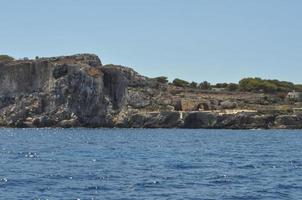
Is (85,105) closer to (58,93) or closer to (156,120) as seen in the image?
(58,93)

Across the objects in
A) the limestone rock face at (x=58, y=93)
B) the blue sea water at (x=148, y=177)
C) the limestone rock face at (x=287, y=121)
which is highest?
the limestone rock face at (x=58, y=93)

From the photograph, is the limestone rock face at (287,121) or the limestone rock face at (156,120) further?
the limestone rock face at (287,121)

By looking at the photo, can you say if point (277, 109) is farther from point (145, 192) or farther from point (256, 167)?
point (145, 192)

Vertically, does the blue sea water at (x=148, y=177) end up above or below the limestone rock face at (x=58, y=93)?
below

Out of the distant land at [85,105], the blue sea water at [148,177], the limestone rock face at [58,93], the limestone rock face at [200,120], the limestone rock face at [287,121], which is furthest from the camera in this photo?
the limestone rock face at [287,121]

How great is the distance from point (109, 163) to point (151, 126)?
103805 mm

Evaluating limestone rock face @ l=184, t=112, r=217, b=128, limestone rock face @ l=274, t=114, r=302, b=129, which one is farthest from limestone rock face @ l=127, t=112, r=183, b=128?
limestone rock face @ l=274, t=114, r=302, b=129

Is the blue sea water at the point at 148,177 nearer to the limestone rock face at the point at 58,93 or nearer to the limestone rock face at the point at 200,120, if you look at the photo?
the limestone rock face at the point at 58,93

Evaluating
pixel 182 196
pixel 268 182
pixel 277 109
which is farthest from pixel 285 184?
pixel 277 109

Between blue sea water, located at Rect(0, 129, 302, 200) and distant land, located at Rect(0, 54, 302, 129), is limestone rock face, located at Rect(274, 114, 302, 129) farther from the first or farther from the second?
blue sea water, located at Rect(0, 129, 302, 200)

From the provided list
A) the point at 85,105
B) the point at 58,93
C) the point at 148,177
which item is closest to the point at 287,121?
the point at 85,105

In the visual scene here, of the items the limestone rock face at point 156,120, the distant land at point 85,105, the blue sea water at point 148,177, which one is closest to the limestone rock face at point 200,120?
the distant land at point 85,105

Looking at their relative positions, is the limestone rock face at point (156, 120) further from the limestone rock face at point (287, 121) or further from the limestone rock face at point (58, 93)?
the limestone rock face at point (287, 121)

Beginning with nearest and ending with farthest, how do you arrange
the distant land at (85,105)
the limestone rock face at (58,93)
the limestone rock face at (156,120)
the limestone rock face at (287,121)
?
the limestone rock face at (58,93) < the distant land at (85,105) < the limestone rock face at (156,120) < the limestone rock face at (287,121)
